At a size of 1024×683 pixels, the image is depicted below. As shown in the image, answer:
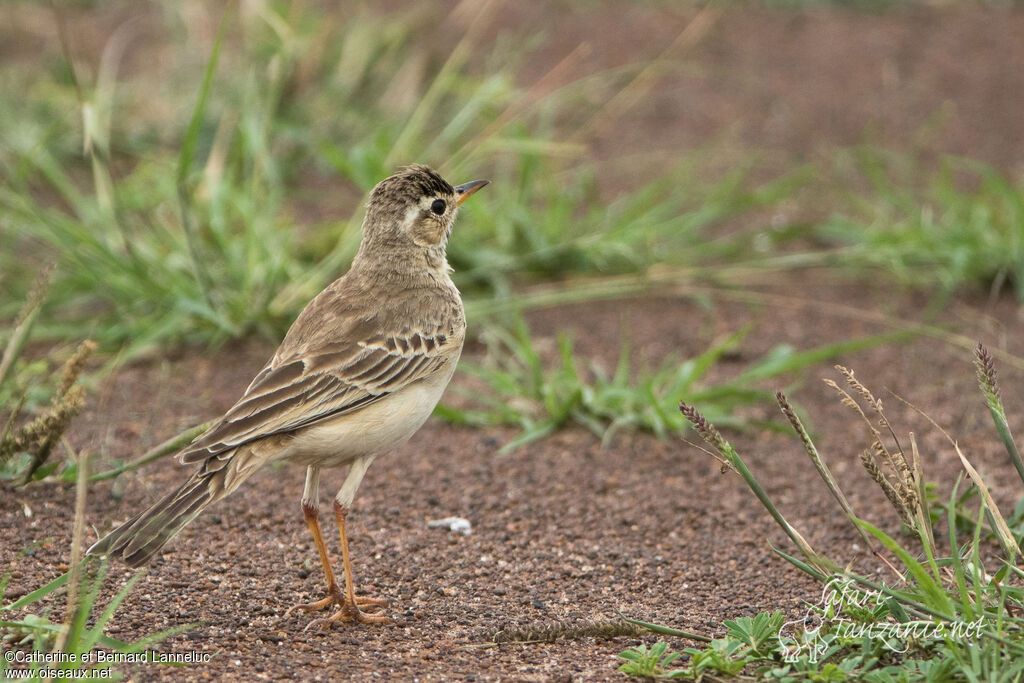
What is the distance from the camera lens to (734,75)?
37.5ft

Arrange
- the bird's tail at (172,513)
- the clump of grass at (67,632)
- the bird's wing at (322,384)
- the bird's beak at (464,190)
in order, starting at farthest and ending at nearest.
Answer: the bird's beak at (464,190)
the bird's wing at (322,384)
the bird's tail at (172,513)
the clump of grass at (67,632)

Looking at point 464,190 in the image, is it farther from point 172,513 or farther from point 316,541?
point 172,513

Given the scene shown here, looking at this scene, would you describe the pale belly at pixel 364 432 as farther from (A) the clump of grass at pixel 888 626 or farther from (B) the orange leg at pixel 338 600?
(A) the clump of grass at pixel 888 626

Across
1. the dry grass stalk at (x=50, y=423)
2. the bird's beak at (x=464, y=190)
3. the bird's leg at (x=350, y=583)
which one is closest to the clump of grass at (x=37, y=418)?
the dry grass stalk at (x=50, y=423)

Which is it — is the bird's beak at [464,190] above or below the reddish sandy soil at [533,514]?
above

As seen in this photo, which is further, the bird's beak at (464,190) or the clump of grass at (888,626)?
the bird's beak at (464,190)

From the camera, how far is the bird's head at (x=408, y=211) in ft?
18.5

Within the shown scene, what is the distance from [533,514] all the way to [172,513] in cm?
196

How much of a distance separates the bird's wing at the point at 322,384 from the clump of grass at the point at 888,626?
1.51m

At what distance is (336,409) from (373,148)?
3840 mm

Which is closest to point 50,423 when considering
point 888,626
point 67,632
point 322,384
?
point 322,384

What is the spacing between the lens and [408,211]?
5660 mm

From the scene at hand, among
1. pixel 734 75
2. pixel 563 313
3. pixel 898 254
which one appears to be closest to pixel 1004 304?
pixel 898 254

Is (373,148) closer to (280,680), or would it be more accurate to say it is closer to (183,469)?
(183,469)
